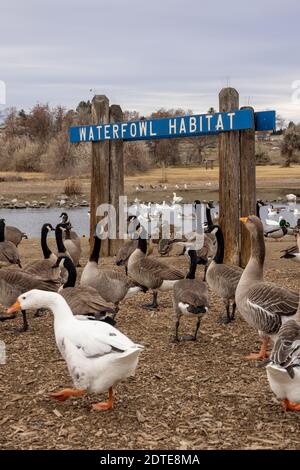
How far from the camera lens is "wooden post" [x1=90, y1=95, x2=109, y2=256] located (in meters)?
14.1

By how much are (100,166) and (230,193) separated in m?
3.53

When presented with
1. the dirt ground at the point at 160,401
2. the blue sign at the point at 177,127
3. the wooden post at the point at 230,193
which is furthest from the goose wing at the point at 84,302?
the blue sign at the point at 177,127

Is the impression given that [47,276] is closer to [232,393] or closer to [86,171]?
[232,393]

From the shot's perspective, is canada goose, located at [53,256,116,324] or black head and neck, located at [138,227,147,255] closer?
canada goose, located at [53,256,116,324]

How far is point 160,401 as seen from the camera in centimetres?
593

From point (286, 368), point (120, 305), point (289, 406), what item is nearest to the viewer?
point (286, 368)

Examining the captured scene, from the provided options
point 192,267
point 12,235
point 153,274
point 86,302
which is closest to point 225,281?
point 192,267

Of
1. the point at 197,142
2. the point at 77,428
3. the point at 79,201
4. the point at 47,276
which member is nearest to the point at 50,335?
the point at 47,276

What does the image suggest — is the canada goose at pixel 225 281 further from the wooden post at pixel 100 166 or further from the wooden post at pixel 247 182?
the wooden post at pixel 100 166

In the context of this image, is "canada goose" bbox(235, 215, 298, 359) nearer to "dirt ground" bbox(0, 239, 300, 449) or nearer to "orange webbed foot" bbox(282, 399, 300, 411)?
"dirt ground" bbox(0, 239, 300, 449)

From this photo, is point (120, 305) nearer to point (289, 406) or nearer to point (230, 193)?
point (230, 193)

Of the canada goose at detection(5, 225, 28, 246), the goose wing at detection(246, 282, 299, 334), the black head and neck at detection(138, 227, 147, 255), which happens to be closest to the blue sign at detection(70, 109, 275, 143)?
the black head and neck at detection(138, 227, 147, 255)

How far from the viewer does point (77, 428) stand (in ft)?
17.5
